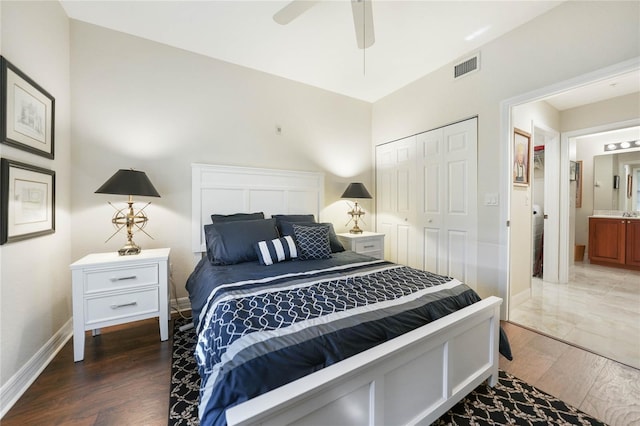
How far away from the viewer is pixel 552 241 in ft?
11.8

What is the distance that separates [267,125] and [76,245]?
7.48 feet

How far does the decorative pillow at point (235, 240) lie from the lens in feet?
7.30

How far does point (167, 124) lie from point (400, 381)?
3.00 m

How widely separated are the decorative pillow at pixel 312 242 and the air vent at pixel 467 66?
7.58 ft

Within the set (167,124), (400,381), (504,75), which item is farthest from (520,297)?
(167,124)

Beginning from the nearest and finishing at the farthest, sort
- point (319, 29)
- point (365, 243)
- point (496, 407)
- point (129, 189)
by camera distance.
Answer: point (496, 407), point (129, 189), point (319, 29), point (365, 243)

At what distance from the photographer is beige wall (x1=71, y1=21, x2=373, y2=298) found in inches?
93.0

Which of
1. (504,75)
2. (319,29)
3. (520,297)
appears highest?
(319,29)

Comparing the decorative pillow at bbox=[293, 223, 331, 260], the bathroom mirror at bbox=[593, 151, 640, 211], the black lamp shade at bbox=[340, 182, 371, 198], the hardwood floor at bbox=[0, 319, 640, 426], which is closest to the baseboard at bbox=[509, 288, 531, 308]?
the hardwood floor at bbox=[0, 319, 640, 426]

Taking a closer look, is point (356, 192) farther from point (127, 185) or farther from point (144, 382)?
point (144, 382)

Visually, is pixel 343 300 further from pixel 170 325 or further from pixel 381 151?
pixel 381 151

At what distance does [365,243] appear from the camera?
3334 millimetres

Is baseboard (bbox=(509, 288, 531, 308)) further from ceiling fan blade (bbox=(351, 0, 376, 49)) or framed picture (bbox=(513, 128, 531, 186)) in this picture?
ceiling fan blade (bbox=(351, 0, 376, 49))

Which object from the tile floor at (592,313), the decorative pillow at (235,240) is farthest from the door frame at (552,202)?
the decorative pillow at (235,240)
